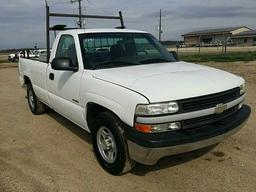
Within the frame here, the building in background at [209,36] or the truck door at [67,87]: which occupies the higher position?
the building in background at [209,36]

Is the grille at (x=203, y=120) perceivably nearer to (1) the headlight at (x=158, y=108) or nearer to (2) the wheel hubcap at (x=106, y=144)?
(1) the headlight at (x=158, y=108)

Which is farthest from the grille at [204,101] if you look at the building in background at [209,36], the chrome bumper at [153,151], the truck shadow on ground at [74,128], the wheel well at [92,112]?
the building in background at [209,36]

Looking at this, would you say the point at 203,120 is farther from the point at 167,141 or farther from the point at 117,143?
the point at 117,143

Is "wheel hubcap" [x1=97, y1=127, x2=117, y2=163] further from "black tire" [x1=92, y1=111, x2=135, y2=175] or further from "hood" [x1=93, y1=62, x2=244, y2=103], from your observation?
"hood" [x1=93, y1=62, x2=244, y2=103]

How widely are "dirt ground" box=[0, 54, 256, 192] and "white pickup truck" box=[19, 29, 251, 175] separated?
0.28m

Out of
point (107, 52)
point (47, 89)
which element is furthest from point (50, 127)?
point (107, 52)

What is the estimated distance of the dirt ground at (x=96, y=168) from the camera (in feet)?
12.5

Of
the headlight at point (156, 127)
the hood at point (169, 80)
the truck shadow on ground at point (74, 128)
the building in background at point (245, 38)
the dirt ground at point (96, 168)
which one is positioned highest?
the building in background at point (245, 38)

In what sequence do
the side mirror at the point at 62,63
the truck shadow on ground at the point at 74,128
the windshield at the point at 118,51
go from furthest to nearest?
the truck shadow on ground at the point at 74,128 → the windshield at the point at 118,51 → the side mirror at the point at 62,63

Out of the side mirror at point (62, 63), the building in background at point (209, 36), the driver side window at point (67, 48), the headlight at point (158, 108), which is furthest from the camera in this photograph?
the building in background at point (209, 36)

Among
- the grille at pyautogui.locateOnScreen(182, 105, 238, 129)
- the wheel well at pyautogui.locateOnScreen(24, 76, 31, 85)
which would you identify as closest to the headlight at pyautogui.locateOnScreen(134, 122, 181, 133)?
the grille at pyautogui.locateOnScreen(182, 105, 238, 129)

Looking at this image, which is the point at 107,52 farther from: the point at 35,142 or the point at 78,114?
the point at 35,142

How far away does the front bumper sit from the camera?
11.0 ft

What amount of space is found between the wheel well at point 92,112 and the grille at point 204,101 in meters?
1.17
